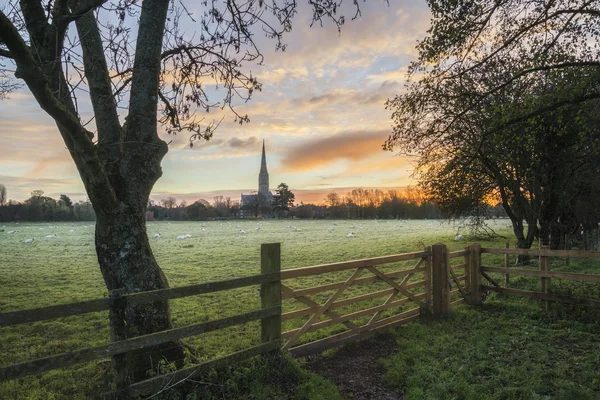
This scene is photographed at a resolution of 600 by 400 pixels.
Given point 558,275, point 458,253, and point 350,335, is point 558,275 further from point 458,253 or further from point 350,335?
point 350,335

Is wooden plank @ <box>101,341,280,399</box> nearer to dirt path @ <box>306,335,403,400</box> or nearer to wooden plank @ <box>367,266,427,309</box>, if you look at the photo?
dirt path @ <box>306,335,403,400</box>

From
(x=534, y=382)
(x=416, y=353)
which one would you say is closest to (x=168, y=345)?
(x=416, y=353)

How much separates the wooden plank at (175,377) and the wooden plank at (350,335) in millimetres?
951

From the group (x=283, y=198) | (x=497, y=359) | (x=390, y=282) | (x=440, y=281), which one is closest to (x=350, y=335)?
(x=390, y=282)

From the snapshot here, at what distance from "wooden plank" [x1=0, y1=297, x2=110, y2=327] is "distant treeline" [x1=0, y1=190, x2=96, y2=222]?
8662cm

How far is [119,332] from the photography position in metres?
3.65

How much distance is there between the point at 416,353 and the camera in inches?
223

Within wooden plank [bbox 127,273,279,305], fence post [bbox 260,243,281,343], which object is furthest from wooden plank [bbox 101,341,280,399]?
wooden plank [bbox 127,273,279,305]

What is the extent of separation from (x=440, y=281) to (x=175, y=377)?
5672 millimetres

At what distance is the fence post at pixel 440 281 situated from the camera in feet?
24.8

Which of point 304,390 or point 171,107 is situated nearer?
point 304,390

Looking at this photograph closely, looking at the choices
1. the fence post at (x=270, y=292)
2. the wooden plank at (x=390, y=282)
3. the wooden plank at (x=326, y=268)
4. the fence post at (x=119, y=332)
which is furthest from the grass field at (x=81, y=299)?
the wooden plank at (x=326, y=268)

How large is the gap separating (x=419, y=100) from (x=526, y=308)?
648 cm

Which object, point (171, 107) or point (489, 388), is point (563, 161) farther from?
point (171, 107)
